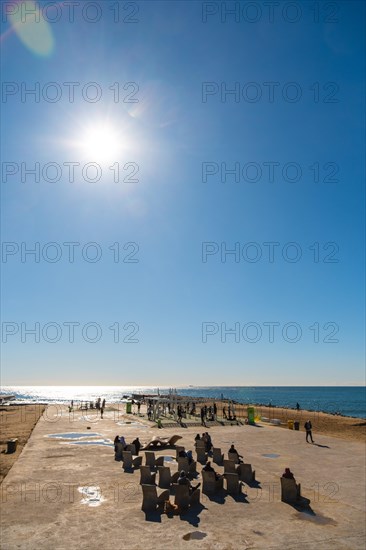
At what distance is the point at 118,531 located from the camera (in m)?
10.3

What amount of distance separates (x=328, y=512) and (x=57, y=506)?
8.11m

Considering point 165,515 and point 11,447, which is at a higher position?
point 165,515

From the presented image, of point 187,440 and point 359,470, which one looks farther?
point 187,440

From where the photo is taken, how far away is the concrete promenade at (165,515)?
9789 mm

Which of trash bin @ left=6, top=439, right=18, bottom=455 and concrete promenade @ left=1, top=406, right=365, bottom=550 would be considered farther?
trash bin @ left=6, top=439, right=18, bottom=455

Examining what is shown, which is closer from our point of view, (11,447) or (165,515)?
(165,515)

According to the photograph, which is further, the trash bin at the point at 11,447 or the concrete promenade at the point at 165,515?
the trash bin at the point at 11,447

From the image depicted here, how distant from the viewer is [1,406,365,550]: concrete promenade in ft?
32.1

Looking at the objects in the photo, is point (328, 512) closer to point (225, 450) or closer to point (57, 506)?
point (57, 506)

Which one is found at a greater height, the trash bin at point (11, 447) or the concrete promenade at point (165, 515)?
the concrete promenade at point (165, 515)

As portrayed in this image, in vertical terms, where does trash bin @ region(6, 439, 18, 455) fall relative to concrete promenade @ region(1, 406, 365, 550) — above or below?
below

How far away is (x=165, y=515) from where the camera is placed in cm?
1152

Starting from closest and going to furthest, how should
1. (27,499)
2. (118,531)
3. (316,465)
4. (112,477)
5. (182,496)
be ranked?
(118,531)
(182,496)
(27,499)
(112,477)
(316,465)

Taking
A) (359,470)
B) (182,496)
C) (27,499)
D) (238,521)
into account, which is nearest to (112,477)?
(27,499)
